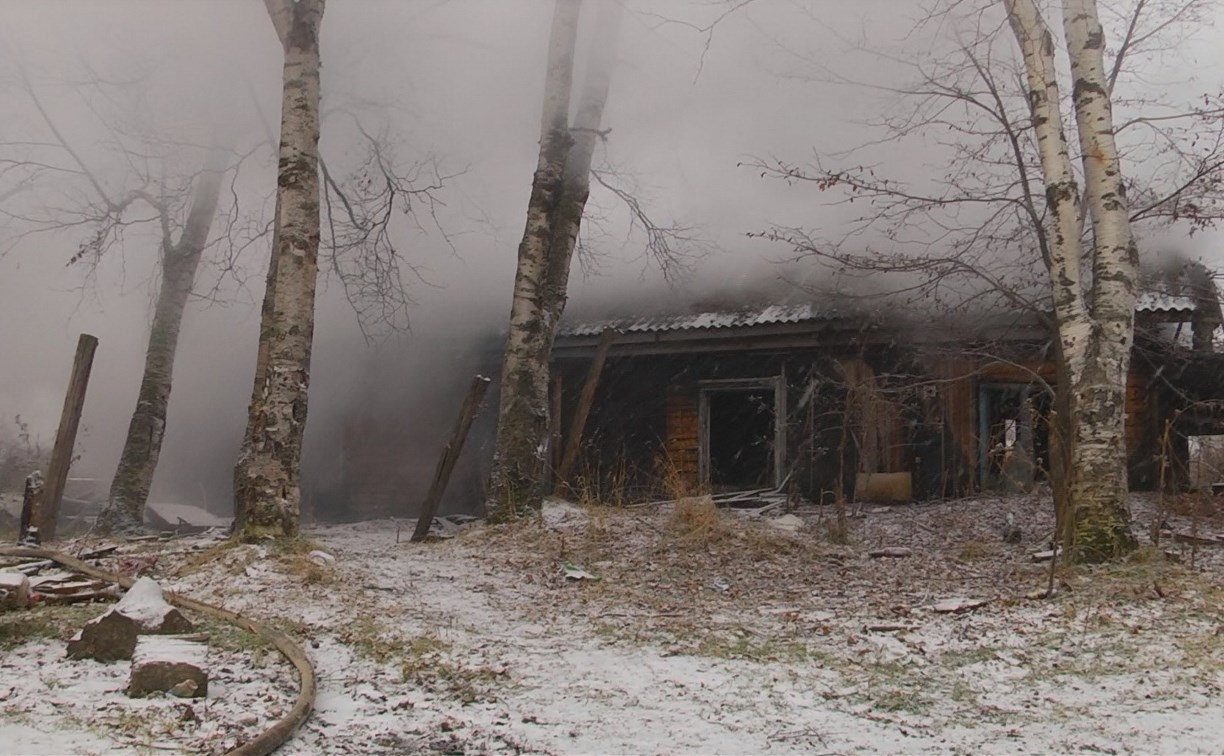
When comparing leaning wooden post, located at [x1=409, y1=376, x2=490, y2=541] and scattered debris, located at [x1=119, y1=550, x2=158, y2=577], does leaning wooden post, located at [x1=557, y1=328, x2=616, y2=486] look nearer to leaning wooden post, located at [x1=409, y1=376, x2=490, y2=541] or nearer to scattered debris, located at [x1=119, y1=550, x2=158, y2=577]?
leaning wooden post, located at [x1=409, y1=376, x2=490, y2=541]

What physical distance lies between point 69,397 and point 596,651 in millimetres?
5762

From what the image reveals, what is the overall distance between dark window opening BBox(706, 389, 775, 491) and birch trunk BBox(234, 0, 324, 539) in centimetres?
693

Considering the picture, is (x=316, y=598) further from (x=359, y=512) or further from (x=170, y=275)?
(x=359, y=512)

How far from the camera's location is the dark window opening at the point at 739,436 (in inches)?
518

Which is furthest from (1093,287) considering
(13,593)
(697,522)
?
(13,593)

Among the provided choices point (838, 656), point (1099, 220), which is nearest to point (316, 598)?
point (838, 656)

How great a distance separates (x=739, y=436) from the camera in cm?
1413

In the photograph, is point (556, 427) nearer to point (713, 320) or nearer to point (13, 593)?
point (713, 320)

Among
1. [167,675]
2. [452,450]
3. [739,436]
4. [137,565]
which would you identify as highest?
[739,436]

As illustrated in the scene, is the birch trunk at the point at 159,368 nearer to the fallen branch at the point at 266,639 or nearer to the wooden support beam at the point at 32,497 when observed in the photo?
the wooden support beam at the point at 32,497

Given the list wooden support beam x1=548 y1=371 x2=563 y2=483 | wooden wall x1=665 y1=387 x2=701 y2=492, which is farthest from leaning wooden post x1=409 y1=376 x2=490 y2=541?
wooden wall x1=665 y1=387 x2=701 y2=492

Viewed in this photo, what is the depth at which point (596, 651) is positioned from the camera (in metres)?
4.42

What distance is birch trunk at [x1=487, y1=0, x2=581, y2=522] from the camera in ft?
28.3

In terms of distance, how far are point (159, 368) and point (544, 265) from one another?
16.9ft
